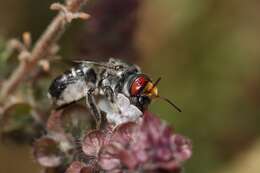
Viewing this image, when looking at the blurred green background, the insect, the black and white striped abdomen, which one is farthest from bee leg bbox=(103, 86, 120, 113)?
the blurred green background

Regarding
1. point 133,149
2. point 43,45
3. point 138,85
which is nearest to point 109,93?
point 138,85

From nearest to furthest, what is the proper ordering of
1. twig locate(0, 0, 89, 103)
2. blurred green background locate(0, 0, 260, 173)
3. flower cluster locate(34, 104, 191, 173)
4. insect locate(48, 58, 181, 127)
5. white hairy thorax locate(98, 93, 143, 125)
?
flower cluster locate(34, 104, 191, 173), white hairy thorax locate(98, 93, 143, 125), insect locate(48, 58, 181, 127), twig locate(0, 0, 89, 103), blurred green background locate(0, 0, 260, 173)

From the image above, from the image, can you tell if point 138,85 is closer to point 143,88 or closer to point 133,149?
point 143,88

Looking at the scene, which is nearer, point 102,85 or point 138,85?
point 138,85

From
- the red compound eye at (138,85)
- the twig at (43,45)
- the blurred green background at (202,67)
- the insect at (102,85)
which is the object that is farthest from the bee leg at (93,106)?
the blurred green background at (202,67)

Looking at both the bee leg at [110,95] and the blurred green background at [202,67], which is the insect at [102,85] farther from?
the blurred green background at [202,67]

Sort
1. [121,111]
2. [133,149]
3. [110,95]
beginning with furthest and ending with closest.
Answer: [110,95]
[121,111]
[133,149]

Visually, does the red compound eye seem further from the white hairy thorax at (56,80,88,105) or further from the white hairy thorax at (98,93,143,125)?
the white hairy thorax at (56,80,88,105)
